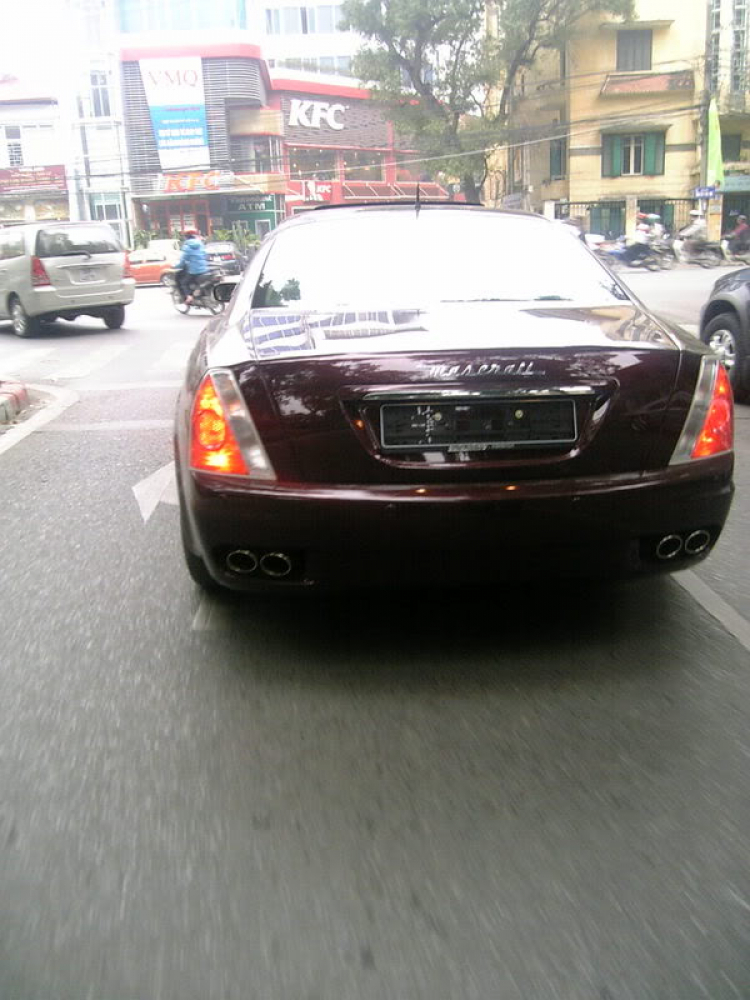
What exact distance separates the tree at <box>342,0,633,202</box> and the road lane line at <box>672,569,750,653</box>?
132ft

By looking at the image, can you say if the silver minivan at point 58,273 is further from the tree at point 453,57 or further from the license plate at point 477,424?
the tree at point 453,57

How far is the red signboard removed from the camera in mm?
57875

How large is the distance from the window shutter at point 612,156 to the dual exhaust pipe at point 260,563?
44196 millimetres

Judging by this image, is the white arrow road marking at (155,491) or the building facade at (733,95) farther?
the building facade at (733,95)

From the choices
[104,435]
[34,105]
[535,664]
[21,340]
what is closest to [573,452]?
[535,664]

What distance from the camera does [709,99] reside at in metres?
40.4

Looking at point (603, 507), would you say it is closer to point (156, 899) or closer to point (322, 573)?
point (322, 573)

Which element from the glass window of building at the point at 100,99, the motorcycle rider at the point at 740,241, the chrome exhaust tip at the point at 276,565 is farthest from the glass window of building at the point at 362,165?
the chrome exhaust tip at the point at 276,565

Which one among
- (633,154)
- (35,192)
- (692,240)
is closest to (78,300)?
(692,240)

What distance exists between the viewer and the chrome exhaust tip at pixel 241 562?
302cm

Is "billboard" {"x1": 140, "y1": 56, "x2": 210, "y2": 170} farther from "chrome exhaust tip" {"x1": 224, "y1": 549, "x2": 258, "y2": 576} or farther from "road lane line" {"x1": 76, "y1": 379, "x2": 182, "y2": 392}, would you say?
"chrome exhaust tip" {"x1": 224, "y1": 549, "x2": 258, "y2": 576}

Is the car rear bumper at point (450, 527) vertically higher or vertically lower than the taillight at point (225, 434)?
lower

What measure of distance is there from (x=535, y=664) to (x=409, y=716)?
1.73 ft

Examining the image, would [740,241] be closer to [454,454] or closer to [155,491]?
[155,491]
